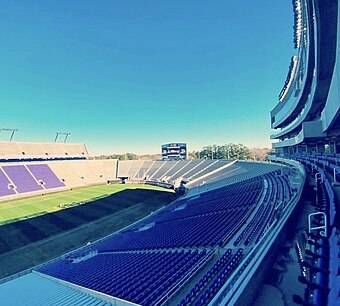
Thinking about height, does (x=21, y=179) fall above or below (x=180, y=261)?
above

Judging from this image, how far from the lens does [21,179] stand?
135 feet

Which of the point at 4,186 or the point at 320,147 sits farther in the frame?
the point at 4,186

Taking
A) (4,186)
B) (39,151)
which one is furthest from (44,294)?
(39,151)

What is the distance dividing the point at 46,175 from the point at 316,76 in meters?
47.6

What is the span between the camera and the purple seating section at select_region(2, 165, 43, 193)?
130ft

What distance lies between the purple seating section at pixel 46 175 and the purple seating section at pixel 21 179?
1.24 metres

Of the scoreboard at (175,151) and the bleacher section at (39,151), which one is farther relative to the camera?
the scoreboard at (175,151)

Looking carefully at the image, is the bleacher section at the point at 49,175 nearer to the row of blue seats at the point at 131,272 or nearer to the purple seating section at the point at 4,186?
the purple seating section at the point at 4,186

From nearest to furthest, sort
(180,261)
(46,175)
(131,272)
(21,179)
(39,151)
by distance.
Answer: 1. (180,261)
2. (131,272)
3. (21,179)
4. (46,175)
5. (39,151)

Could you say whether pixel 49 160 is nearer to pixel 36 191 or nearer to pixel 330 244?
pixel 36 191

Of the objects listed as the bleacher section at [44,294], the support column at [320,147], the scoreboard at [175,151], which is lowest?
the bleacher section at [44,294]

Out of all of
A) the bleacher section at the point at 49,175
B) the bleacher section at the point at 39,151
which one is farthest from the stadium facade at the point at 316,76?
the bleacher section at the point at 39,151

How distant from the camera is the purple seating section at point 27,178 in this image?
38.7m

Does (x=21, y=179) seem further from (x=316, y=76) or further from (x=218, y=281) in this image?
(x=316, y=76)
